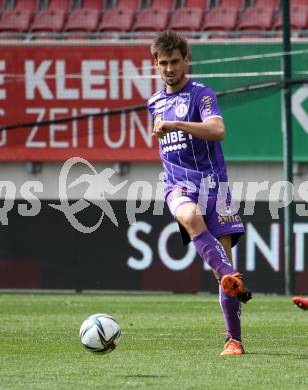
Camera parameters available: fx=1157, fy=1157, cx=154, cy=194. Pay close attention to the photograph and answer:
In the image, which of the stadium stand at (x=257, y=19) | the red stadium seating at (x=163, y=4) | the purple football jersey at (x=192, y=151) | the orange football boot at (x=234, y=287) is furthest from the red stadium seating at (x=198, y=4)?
the orange football boot at (x=234, y=287)

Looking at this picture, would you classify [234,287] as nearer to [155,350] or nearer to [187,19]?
[155,350]

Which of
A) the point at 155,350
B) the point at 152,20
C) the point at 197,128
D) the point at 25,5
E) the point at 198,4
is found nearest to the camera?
the point at 197,128

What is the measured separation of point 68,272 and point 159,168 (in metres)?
2.74

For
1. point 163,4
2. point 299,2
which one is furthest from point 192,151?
point 163,4

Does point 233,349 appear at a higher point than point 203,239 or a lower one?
lower

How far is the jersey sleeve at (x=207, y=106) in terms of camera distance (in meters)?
7.92

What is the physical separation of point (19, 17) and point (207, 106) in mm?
14804

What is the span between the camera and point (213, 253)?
7.70 metres

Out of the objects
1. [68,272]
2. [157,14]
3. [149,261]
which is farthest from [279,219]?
[157,14]

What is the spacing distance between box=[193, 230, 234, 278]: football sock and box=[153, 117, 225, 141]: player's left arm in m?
0.65

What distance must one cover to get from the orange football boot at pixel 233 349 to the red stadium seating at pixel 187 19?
13846 mm

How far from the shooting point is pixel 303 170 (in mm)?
19703

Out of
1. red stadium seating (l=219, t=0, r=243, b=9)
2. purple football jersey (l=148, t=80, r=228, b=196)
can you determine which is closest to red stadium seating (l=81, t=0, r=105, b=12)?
red stadium seating (l=219, t=0, r=243, b=9)

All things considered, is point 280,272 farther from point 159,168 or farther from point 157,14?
point 157,14
